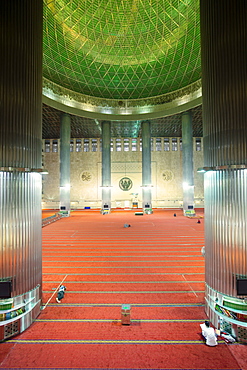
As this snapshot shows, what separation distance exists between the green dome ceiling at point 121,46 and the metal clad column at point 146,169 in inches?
164

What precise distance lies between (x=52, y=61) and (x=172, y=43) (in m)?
11.1

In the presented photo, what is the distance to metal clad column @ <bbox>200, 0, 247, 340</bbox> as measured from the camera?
3.87 m

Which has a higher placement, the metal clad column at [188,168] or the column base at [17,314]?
the metal clad column at [188,168]

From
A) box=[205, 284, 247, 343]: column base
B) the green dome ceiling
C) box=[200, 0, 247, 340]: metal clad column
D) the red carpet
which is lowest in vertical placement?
the red carpet

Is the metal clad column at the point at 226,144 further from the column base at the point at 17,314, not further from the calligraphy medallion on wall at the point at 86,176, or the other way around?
the calligraphy medallion on wall at the point at 86,176

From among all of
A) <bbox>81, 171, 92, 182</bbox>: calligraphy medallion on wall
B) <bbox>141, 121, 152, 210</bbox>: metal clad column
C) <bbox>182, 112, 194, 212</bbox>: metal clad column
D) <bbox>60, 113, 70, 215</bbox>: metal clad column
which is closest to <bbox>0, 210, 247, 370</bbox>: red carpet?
<bbox>182, 112, 194, 212</bbox>: metal clad column

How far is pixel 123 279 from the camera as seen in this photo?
244 inches

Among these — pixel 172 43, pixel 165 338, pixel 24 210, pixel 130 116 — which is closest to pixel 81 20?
pixel 172 43

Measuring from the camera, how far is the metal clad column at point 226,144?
3865 millimetres

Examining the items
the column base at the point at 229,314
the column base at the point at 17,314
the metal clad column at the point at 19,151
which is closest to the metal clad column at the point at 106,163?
the metal clad column at the point at 19,151

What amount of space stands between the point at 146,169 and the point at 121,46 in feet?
42.2

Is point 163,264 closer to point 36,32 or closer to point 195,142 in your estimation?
point 36,32

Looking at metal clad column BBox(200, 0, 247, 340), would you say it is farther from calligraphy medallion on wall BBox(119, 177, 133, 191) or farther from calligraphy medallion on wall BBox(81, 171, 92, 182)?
calligraphy medallion on wall BBox(81, 171, 92, 182)

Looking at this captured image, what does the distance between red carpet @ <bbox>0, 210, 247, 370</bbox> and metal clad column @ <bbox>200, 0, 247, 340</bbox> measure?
0.88m
